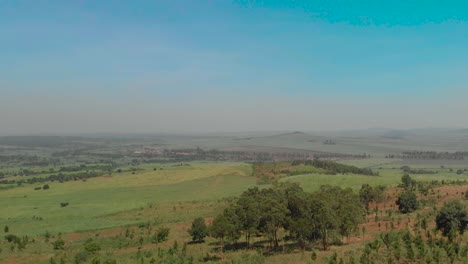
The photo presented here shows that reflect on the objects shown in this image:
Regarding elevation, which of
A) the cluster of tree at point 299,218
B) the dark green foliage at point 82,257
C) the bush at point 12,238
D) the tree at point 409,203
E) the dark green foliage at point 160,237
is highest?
the cluster of tree at point 299,218

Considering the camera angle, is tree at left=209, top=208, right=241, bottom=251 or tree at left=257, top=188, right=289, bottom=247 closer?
tree at left=257, top=188, right=289, bottom=247

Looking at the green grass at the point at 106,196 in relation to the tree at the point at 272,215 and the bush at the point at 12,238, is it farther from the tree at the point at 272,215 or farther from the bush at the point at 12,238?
the tree at the point at 272,215

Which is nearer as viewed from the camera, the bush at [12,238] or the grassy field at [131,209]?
the grassy field at [131,209]

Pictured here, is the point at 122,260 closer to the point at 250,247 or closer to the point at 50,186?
the point at 250,247

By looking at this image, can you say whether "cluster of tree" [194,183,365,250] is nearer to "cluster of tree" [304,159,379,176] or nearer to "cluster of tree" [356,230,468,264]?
"cluster of tree" [356,230,468,264]

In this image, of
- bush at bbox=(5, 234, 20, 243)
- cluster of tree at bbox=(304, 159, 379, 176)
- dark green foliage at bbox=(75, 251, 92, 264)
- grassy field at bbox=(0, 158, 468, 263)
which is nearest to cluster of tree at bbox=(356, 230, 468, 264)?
grassy field at bbox=(0, 158, 468, 263)

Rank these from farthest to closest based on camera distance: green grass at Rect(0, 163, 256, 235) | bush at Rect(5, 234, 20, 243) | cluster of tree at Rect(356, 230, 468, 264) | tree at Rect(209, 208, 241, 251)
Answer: green grass at Rect(0, 163, 256, 235) < bush at Rect(5, 234, 20, 243) < tree at Rect(209, 208, 241, 251) < cluster of tree at Rect(356, 230, 468, 264)

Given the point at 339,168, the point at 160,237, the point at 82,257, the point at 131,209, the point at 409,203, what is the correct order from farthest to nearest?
the point at 339,168 → the point at 131,209 → the point at 409,203 → the point at 160,237 → the point at 82,257

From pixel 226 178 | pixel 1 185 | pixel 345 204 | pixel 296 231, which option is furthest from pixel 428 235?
pixel 1 185

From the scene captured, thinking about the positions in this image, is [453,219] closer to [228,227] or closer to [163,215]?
[228,227]

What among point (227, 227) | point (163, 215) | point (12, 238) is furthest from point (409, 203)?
point (12, 238)

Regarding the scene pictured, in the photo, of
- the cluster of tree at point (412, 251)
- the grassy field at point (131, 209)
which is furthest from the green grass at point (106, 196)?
the cluster of tree at point (412, 251)
